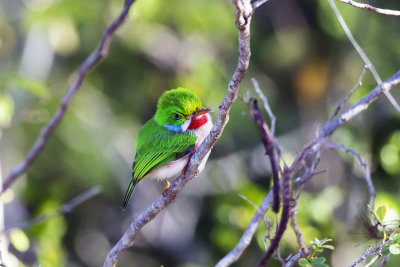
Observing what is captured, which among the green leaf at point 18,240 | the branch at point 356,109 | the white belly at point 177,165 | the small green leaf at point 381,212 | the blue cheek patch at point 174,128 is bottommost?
the green leaf at point 18,240

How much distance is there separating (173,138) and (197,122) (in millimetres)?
202

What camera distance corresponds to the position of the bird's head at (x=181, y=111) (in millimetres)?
3838

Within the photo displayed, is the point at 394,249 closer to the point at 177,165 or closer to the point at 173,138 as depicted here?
the point at 177,165

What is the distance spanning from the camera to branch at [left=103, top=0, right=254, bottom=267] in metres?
2.19

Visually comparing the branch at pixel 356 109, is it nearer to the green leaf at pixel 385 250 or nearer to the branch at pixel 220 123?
the branch at pixel 220 123

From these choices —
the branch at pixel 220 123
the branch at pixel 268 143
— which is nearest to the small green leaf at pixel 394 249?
the branch at pixel 268 143

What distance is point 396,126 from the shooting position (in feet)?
18.4

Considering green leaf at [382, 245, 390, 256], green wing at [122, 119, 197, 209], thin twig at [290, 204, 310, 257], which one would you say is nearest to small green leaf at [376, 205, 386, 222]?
green leaf at [382, 245, 390, 256]

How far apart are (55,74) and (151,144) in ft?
10.5

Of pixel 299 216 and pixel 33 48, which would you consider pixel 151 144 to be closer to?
pixel 299 216

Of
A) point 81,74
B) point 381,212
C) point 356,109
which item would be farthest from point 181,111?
point 381,212

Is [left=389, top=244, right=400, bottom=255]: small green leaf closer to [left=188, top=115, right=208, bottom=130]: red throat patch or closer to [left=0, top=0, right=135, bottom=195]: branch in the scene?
[left=188, top=115, right=208, bottom=130]: red throat patch

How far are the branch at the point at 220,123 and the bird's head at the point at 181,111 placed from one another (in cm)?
86

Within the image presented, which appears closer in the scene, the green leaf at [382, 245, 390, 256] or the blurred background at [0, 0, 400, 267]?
the green leaf at [382, 245, 390, 256]
